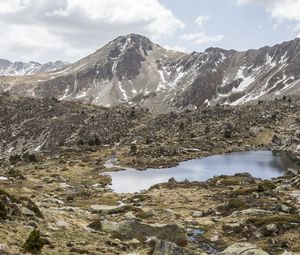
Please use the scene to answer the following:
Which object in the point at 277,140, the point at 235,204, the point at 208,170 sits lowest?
the point at 208,170

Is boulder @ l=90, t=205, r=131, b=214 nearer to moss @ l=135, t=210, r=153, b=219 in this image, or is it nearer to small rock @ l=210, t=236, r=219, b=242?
moss @ l=135, t=210, r=153, b=219

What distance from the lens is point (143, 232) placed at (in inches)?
1225

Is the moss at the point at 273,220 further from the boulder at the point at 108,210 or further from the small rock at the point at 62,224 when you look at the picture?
the small rock at the point at 62,224

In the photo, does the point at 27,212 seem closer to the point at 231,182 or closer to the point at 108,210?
the point at 108,210

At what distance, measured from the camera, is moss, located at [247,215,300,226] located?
36.1 m

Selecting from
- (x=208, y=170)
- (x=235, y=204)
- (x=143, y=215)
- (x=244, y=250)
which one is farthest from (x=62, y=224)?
(x=208, y=170)

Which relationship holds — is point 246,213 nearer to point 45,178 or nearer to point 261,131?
point 45,178

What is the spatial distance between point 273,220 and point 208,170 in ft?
156

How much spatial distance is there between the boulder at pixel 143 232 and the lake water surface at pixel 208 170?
103 feet

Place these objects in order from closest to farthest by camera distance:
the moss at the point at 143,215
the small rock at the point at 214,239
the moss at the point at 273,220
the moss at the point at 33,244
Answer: the moss at the point at 33,244 → the small rock at the point at 214,239 → the moss at the point at 273,220 → the moss at the point at 143,215

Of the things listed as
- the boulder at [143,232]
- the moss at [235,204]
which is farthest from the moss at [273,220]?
the boulder at [143,232]

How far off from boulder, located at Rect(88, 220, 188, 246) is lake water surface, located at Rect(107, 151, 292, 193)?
3128cm

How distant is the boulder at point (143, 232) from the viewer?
30.7 m

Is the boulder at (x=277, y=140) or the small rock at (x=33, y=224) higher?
the boulder at (x=277, y=140)
